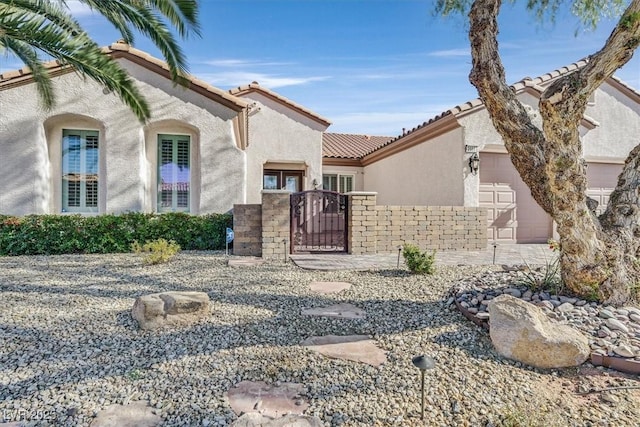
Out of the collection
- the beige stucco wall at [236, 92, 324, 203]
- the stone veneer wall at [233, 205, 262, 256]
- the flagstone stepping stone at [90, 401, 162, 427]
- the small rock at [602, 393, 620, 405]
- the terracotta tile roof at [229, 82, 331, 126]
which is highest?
the terracotta tile roof at [229, 82, 331, 126]

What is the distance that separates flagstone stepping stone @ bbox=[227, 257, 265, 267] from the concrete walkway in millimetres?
840

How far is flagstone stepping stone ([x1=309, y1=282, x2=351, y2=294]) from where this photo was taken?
5.97m

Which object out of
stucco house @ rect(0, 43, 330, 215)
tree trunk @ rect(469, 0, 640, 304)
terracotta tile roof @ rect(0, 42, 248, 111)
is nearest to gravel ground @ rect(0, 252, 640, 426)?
tree trunk @ rect(469, 0, 640, 304)

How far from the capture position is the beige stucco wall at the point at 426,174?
39.9 feet

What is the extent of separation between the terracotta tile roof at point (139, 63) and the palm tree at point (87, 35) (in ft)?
3.00

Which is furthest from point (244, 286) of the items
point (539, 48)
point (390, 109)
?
point (390, 109)

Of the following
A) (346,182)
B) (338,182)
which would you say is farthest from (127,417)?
(346,182)

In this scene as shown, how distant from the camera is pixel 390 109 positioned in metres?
18.3

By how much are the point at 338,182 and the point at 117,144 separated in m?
10.7

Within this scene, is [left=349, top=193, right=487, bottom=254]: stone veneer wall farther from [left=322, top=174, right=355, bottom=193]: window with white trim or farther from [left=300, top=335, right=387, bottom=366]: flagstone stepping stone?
[left=322, top=174, right=355, bottom=193]: window with white trim

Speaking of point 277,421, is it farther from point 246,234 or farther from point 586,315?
point 246,234

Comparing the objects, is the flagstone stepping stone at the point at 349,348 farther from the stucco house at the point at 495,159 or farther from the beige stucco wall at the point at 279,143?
the beige stucco wall at the point at 279,143

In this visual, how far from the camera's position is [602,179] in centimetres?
1361

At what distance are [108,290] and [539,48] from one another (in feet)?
31.9
